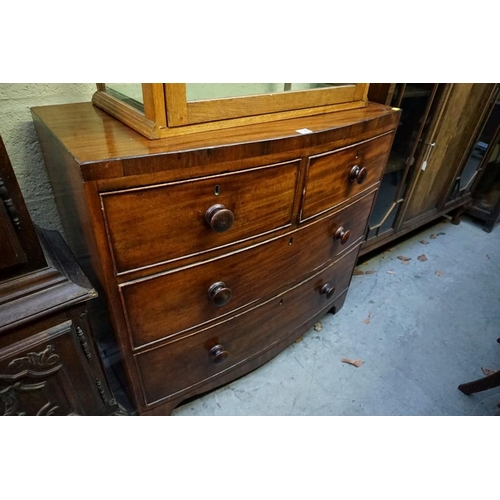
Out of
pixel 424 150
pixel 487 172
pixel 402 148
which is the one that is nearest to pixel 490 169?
pixel 487 172

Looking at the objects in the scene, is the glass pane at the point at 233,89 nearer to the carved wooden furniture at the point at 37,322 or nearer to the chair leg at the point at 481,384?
the carved wooden furniture at the point at 37,322

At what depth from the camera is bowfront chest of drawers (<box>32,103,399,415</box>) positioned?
650mm

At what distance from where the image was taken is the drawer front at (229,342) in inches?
36.8

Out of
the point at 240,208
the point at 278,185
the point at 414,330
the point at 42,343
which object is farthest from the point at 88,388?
the point at 414,330

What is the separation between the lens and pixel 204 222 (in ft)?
2.43

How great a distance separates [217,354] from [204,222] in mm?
464

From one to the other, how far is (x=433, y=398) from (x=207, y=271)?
3.54 ft

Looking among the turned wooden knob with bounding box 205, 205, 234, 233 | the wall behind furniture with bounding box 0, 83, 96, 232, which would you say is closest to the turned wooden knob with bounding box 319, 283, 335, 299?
the turned wooden knob with bounding box 205, 205, 234, 233

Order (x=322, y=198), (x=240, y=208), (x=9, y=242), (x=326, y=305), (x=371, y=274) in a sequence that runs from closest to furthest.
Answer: (x=9, y=242), (x=240, y=208), (x=322, y=198), (x=326, y=305), (x=371, y=274)

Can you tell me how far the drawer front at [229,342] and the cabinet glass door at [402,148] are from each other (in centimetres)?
48

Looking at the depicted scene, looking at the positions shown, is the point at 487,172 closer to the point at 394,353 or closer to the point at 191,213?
the point at 394,353

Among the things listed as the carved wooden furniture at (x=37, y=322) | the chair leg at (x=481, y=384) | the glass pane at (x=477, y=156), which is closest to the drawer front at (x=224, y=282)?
→ the carved wooden furniture at (x=37, y=322)

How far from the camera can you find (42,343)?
687mm
